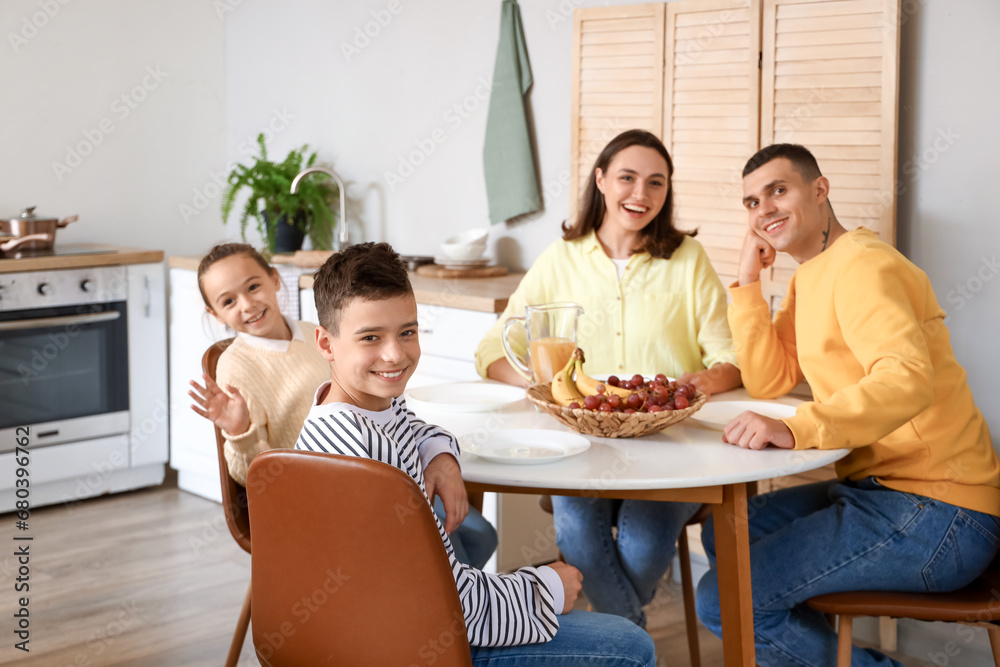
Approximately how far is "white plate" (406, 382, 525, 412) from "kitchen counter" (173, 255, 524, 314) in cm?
77

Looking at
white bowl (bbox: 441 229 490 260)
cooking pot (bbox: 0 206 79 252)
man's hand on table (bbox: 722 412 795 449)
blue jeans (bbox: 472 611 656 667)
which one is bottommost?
blue jeans (bbox: 472 611 656 667)

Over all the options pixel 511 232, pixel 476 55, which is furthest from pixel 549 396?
pixel 476 55

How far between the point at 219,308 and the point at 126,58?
261cm

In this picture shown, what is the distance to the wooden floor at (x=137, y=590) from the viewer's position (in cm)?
246

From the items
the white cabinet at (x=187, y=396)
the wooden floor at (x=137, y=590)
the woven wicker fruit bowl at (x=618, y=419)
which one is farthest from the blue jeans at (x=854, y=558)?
the white cabinet at (x=187, y=396)

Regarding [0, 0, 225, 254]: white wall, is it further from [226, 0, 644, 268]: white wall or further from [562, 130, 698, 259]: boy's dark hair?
[562, 130, 698, 259]: boy's dark hair

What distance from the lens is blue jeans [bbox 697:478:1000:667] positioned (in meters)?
1.69

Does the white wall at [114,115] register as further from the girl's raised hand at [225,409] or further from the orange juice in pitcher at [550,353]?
the orange juice in pitcher at [550,353]

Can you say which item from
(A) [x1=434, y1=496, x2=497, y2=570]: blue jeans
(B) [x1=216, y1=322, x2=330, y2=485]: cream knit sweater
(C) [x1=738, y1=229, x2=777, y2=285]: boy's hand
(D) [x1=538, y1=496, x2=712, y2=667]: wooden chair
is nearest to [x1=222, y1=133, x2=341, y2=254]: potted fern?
(B) [x1=216, y1=322, x2=330, y2=485]: cream knit sweater

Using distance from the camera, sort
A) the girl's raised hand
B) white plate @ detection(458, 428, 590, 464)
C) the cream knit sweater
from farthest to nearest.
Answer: the cream knit sweater < the girl's raised hand < white plate @ detection(458, 428, 590, 464)

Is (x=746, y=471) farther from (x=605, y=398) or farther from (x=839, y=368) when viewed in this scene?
(x=839, y=368)

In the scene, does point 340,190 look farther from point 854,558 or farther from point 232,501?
point 854,558

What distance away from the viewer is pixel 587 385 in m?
1.73

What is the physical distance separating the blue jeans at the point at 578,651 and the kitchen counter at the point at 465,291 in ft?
5.18
